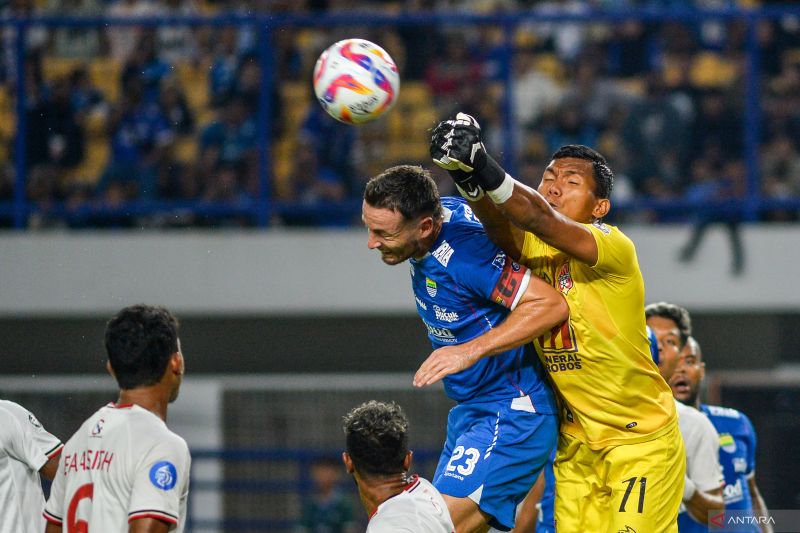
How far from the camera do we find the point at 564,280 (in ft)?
15.6

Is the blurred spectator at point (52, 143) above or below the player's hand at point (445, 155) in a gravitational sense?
below

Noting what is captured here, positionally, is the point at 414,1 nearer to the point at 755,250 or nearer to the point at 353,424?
the point at 755,250

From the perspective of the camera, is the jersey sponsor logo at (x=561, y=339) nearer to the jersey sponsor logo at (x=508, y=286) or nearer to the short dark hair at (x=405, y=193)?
the jersey sponsor logo at (x=508, y=286)

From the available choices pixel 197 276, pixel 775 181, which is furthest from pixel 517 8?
pixel 197 276

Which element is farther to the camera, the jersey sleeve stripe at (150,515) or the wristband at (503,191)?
the wristband at (503,191)

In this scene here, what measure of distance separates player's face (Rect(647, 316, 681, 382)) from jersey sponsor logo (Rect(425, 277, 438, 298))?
149 cm

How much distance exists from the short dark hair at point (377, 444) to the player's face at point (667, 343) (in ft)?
7.14

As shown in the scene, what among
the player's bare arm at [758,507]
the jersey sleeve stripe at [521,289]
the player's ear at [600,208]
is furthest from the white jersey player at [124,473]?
the player's bare arm at [758,507]

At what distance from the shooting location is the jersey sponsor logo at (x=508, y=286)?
14.8ft

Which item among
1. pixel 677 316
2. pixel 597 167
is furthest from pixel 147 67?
pixel 597 167

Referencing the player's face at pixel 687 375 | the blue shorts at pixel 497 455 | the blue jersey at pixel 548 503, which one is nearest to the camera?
the blue shorts at pixel 497 455

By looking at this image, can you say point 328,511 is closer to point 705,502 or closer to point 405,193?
point 705,502

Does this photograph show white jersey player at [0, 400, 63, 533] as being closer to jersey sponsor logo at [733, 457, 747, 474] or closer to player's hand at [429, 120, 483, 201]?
player's hand at [429, 120, 483, 201]

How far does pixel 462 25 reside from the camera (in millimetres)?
9930
